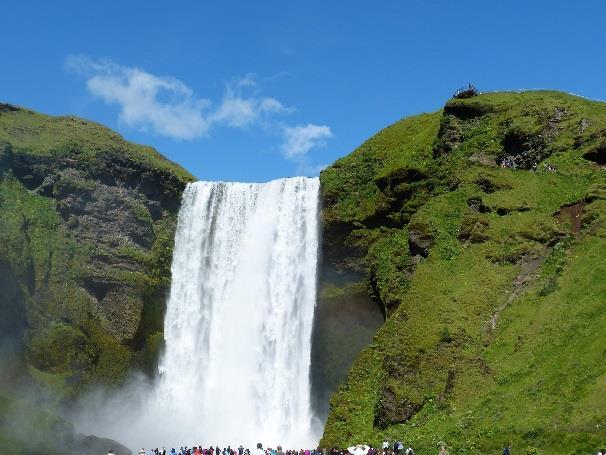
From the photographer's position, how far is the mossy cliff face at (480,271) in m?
29.0

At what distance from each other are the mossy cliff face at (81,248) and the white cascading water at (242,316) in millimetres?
2259

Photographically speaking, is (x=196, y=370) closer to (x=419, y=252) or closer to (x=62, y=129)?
(x=419, y=252)

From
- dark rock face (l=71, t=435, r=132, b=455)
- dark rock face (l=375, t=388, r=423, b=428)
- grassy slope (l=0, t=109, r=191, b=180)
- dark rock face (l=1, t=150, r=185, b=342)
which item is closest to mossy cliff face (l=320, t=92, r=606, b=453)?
dark rock face (l=375, t=388, r=423, b=428)

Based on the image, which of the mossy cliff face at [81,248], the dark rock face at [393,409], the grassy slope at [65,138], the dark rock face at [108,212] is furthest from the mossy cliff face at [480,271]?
the grassy slope at [65,138]

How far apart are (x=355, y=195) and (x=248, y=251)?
31.1 ft

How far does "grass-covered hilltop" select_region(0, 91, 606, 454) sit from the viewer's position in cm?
3122

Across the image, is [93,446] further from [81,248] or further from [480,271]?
[480,271]

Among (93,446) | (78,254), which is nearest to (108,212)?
(78,254)

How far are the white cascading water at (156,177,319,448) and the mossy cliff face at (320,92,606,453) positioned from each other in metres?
3.66

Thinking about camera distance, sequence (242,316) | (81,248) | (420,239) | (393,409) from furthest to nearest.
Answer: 1. (81,248)
2. (242,316)
3. (420,239)
4. (393,409)

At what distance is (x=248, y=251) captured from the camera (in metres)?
52.7

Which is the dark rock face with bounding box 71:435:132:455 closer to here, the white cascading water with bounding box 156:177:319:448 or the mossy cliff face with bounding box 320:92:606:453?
the white cascading water with bounding box 156:177:319:448

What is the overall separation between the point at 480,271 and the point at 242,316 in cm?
1886

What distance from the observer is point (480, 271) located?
128 ft
